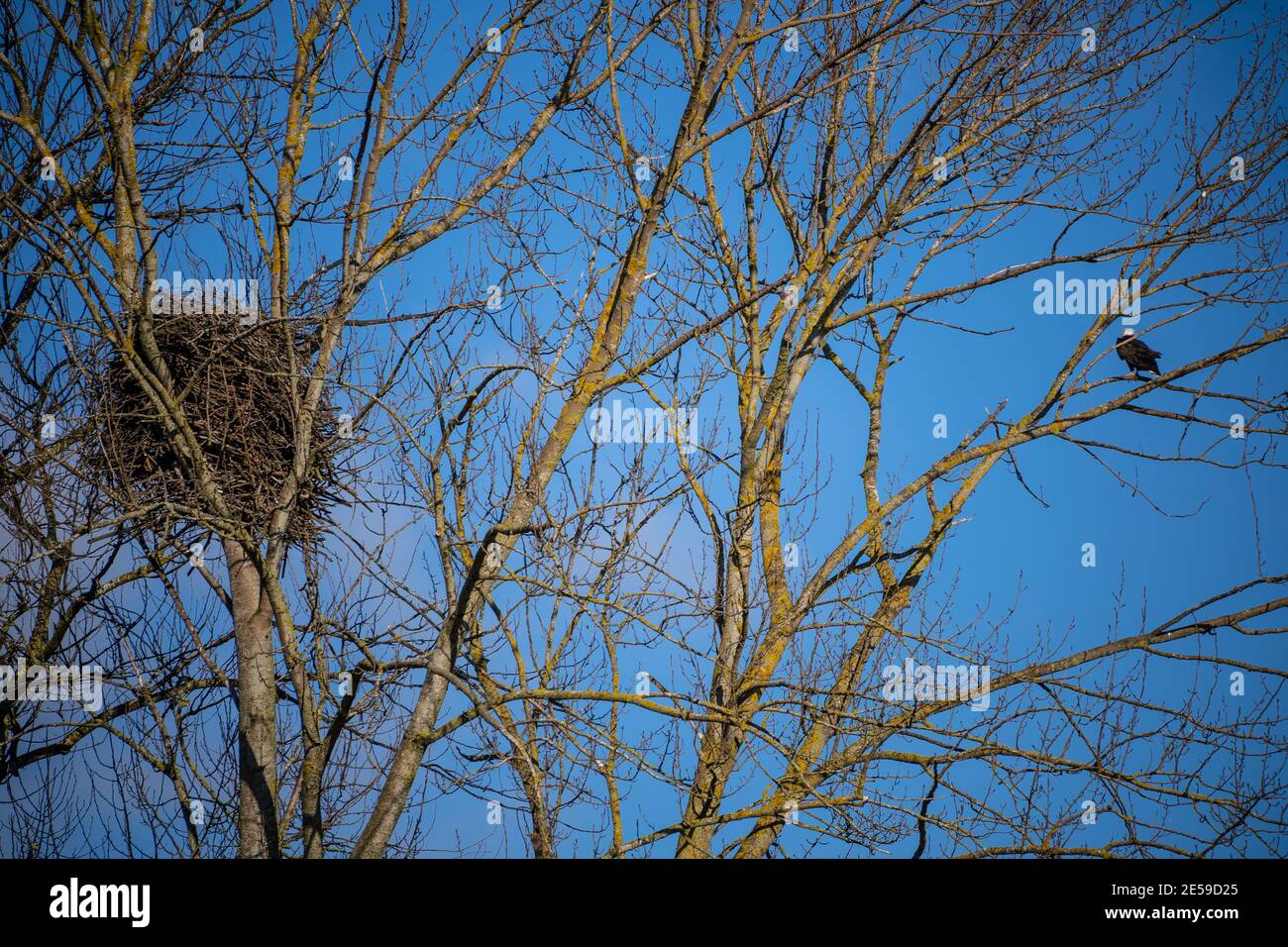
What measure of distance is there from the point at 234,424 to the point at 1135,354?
5.79 metres

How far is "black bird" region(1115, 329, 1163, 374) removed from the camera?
662 centimetres

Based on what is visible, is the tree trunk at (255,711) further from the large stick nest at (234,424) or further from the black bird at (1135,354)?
the black bird at (1135,354)

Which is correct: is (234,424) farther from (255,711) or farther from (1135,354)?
(1135,354)

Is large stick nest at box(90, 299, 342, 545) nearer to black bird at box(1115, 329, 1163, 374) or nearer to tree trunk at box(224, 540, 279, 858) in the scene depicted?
tree trunk at box(224, 540, 279, 858)

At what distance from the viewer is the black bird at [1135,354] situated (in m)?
6.62

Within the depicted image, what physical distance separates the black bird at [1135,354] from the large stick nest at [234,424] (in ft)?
16.7

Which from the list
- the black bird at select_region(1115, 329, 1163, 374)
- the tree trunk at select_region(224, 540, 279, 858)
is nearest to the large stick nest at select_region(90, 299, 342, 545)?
the tree trunk at select_region(224, 540, 279, 858)

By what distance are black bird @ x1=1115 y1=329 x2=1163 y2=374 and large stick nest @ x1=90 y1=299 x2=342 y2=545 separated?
16.7 ft

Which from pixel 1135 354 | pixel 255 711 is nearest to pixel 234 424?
pixel 255 711

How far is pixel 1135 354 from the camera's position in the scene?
22.0 ft

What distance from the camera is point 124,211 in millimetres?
5535
